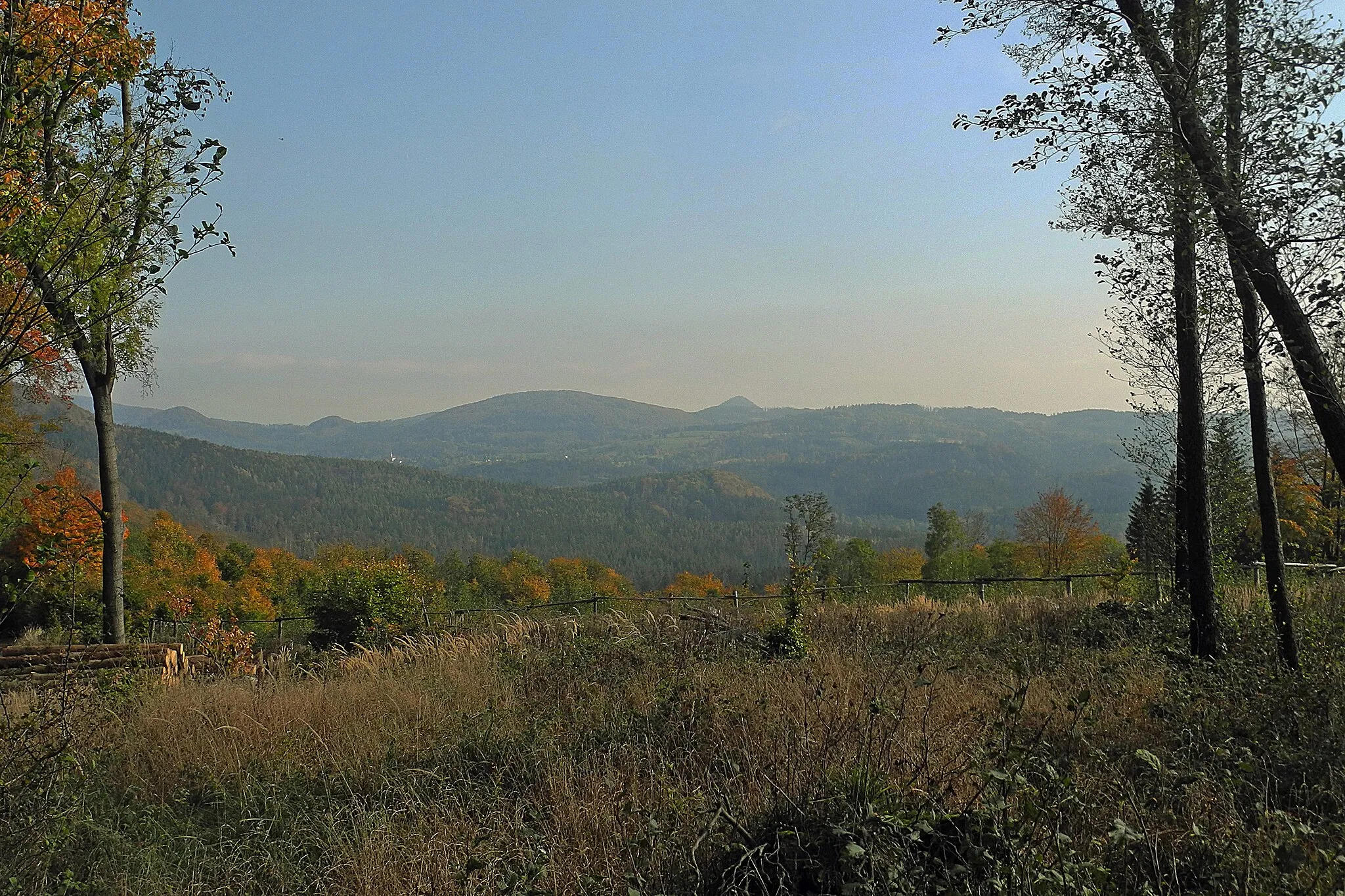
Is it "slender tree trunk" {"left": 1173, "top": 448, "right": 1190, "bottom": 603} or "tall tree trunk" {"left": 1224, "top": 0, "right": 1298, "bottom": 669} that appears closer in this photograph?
"tall tree trunk" {"left": 1224, "top": 0, "right": 1298, "bottom": 669}

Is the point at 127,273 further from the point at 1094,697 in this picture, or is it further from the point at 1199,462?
the point at 1199,462

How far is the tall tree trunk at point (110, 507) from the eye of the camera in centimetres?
1277

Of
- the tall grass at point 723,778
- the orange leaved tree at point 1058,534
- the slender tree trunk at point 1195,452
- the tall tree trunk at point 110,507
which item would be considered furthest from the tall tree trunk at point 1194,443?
the orange leaved tree at point 1058,534

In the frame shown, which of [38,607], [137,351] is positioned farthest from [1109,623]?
[38,607]

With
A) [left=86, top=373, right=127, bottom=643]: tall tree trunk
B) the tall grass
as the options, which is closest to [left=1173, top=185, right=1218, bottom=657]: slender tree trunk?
the tall grass

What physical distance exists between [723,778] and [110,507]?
1296cm

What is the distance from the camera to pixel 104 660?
9125 millimetres

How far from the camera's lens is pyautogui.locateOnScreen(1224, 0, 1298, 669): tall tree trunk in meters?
6.00

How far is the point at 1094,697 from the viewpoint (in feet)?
22.6

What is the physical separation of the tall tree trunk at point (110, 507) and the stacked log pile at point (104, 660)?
1.77 meters

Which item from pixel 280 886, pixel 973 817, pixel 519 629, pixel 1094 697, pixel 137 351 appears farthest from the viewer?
pixel 137 351

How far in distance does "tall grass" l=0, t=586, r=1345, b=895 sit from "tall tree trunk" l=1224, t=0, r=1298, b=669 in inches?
11.0

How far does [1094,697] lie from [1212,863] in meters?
3.74

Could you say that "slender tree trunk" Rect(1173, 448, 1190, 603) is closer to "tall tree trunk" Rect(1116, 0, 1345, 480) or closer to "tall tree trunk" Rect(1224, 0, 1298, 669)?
"tall tree trunk" Rect(1224, 0, 1298, 669)
